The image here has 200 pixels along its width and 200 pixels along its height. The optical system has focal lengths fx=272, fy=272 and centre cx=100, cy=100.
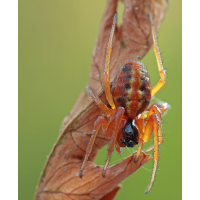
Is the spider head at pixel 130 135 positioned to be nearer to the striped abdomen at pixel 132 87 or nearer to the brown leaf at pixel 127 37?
the striped abdomen at pixel 132 87

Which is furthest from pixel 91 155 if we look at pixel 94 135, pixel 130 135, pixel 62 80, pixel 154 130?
pixel 62 80

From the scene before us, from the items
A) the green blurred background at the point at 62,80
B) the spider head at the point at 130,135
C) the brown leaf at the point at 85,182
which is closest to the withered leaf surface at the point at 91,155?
the brown leaf at the point at 85,182

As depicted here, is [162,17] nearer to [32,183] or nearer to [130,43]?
[130,43]

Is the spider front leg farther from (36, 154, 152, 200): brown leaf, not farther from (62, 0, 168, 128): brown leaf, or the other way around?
(62, 0, 168, 128): brown leaf

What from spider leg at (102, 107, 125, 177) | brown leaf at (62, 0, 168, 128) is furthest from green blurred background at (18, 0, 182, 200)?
spider leg at (102, 107, 125, 177)

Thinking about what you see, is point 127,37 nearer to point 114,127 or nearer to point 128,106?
point 128,106

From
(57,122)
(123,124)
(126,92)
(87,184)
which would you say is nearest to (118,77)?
(126,92)
